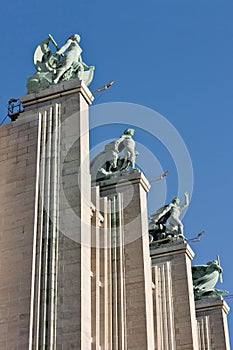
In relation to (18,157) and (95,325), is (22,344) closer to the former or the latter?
(95,325)

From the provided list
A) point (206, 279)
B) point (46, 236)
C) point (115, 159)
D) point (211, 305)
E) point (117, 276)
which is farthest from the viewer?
point (206, 279)

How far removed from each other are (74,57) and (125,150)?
7.21 meters

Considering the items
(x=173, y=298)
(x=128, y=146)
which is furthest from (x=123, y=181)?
(x=173, y=298)

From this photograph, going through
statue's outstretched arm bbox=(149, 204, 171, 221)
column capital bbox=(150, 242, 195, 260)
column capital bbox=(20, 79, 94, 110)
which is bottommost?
column capital bbox=(150, 242, 195, 260)

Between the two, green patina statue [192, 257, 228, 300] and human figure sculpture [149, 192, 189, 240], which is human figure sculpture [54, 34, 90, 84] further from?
green patina statue [192, 257, 228, 300]

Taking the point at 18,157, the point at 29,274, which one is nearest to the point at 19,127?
the point at 18,157

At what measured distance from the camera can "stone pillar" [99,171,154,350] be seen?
101ft

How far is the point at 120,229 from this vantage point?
33.0 m

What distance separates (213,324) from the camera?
141ft

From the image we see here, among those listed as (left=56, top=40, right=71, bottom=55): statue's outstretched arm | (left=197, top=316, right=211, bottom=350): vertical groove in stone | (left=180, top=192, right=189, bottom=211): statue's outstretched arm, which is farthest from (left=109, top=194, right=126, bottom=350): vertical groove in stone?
(left=197, top=316, right=211, bottom=350): vertical groove in stone

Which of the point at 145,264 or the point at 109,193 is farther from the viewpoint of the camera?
the point at 109,193

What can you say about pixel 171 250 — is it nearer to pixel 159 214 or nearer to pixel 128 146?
pixel 159 214

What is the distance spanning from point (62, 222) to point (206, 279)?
19.6m

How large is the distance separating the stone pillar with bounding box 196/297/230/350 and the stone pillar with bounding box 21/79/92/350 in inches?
696
